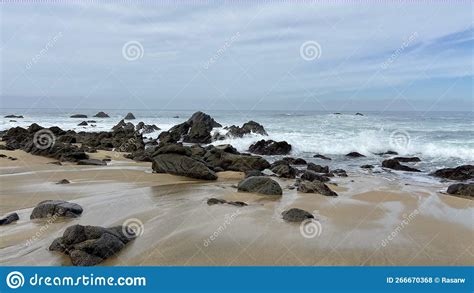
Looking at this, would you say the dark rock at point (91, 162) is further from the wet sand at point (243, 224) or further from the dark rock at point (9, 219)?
the dark rock at point (9, 219)

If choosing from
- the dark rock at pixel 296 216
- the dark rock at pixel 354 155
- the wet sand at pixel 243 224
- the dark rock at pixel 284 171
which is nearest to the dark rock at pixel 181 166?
the wet sand at pixel 243 224

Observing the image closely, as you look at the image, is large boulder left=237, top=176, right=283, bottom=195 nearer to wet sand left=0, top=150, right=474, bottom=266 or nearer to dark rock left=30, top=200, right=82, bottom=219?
wet sand left=0, top=150, right=474, bottom=266

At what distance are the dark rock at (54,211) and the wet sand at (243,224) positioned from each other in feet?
0.68

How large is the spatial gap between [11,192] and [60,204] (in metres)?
3.38

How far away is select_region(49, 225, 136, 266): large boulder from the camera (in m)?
5.89

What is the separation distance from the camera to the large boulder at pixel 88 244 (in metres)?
5.89

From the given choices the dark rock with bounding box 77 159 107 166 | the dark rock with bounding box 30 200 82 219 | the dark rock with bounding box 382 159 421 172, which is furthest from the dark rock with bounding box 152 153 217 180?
the dark rock with bounding box 382 159 421 172

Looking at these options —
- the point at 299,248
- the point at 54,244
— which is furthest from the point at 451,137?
the point at 54,244

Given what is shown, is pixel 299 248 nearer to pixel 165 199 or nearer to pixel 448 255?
pixel 448 255

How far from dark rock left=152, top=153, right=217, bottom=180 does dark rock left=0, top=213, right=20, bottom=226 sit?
7.08 meters

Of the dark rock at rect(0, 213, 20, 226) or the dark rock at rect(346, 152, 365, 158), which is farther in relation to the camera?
the dark rock at rect(346, 152, 365, 158)

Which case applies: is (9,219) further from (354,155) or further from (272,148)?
(354,155)

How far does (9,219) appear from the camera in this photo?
7.95 metres

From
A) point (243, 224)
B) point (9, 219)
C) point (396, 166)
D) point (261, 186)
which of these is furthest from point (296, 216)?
point (396, 166)
